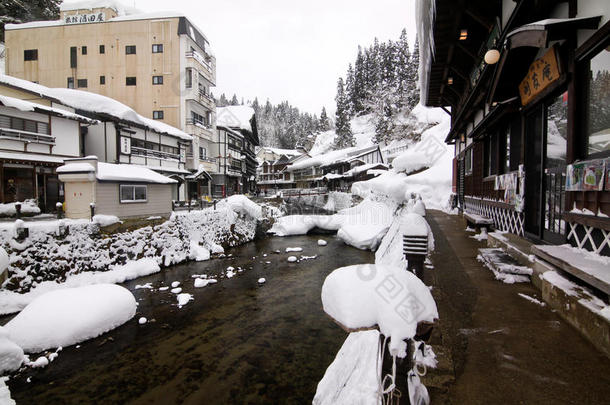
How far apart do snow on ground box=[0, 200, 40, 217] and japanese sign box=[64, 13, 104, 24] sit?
26.0m

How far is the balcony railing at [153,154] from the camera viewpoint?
73.7ft

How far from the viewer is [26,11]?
24641 mm

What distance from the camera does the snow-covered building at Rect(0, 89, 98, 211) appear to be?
48.4 ft

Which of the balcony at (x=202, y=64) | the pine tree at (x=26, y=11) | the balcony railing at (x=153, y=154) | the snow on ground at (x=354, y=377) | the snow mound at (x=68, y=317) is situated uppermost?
the pine tree at (x=26, y=11)

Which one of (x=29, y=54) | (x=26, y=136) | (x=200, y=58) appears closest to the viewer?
(x=26, y=136)

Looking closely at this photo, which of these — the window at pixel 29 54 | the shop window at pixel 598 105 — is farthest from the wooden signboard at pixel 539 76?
the window at pixel 29 54

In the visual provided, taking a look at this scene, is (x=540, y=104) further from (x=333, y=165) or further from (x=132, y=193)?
(x=333, y=165)

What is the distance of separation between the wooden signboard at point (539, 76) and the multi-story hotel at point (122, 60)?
29.6m

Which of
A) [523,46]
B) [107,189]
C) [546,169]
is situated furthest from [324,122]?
[546,169]

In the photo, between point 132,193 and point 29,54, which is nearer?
point 132,193

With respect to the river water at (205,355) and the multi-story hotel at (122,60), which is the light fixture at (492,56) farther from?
the multi-story hotel at (122,60)

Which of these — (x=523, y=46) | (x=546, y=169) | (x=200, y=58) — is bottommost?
(x=546, y=169)

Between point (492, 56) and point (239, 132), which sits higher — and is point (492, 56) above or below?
below

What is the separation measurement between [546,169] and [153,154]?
2692cm
